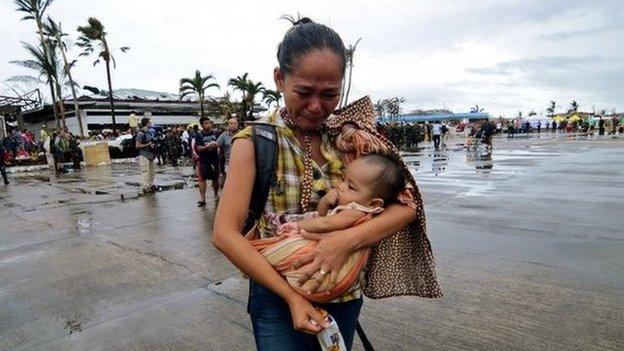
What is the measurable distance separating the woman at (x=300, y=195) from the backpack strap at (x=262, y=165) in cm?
2

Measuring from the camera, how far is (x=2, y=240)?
6.34 meters

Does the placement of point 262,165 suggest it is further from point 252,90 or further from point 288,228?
point 252,90

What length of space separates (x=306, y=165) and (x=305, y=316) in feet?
1.52

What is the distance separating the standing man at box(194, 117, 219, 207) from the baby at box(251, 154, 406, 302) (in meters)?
7.54

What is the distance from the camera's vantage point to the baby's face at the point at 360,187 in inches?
54.6

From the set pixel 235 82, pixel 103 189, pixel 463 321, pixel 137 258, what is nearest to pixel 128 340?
pixel 137 258

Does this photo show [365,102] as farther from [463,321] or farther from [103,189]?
[103,189]

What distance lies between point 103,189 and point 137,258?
24.4 ft

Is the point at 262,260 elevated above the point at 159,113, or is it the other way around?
the point at 159,113

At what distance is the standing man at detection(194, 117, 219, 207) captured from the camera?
8828mm

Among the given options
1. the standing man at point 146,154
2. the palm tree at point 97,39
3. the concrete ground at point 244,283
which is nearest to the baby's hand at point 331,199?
the concrete ground at point 244,283

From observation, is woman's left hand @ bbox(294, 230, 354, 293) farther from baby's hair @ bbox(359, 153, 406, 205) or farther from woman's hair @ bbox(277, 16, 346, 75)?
woman's hair @ bbox(277, 16, 346, 75)

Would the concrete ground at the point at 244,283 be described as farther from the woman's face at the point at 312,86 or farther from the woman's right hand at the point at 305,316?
the woman's face at the point at 312,86

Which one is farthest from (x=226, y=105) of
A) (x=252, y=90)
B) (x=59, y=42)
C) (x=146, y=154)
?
(x=146, y=154)
